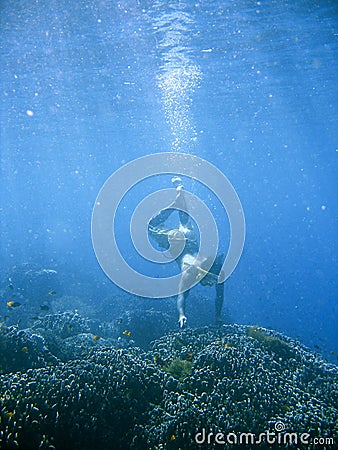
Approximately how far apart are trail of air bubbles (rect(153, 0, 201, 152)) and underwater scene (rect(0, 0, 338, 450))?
137 mm

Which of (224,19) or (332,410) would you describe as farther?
(224,19)

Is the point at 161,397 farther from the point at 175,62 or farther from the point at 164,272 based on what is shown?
the point at 164,272

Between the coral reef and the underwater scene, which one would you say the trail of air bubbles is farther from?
→ the coral reef

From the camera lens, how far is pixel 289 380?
6.32m

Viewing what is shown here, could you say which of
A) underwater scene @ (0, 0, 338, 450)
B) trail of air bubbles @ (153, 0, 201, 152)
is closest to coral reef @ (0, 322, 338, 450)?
underwater scene @ (0, 0, 338, 450)

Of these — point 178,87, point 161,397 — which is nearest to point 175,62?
point 178,87

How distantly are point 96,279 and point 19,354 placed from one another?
1828 cm

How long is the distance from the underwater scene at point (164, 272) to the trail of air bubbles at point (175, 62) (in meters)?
0.14

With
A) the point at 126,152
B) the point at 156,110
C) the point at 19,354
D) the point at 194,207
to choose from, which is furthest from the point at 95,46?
the point at 126,152

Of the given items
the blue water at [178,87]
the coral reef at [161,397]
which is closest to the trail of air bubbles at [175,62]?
the blue water at [178,87]

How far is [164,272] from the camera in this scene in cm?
3228

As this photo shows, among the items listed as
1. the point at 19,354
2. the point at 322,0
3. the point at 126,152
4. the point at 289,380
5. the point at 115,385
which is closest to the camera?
the point at 115,385

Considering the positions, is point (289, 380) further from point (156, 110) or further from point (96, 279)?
point (156, 110)

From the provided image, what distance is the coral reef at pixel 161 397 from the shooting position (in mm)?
4641
